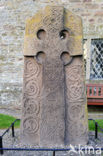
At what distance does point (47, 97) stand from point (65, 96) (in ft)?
0.99

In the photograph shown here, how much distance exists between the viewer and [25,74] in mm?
2672

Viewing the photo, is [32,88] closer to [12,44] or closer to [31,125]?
[31,125]

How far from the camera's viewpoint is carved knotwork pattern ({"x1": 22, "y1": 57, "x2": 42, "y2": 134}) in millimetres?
2641

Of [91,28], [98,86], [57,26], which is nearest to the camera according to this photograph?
[57,26]

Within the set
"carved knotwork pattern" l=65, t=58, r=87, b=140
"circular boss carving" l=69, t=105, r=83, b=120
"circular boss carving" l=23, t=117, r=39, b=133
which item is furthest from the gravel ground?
"circular boss carving" l=69, t=105, r=83, b=120

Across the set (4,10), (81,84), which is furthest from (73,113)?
(4,10)

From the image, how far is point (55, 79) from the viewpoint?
8.45 ft

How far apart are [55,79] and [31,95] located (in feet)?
1.61

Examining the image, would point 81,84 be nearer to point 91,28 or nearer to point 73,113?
point 73,113

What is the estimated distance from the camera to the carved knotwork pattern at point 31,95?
8.66ft

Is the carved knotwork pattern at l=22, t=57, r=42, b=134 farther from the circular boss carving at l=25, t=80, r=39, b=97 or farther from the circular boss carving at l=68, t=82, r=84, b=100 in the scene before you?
the circular boss carving at l=68, t=82, r=84, b=100

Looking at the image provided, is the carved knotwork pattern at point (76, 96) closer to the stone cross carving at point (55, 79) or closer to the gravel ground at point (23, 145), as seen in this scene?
the stone cross carving at point (55, 79)

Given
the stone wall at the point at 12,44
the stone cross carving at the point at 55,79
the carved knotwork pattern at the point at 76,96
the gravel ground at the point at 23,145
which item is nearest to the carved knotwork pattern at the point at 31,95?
the stone cross carving at the point at 55,79

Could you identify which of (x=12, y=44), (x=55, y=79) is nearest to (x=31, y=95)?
(x=55, y=79)
